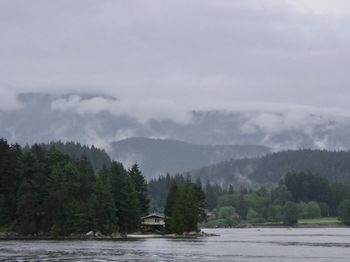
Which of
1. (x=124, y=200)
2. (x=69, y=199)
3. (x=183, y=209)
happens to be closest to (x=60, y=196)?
(x=69, y=199)

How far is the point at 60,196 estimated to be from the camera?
17075 centimetres

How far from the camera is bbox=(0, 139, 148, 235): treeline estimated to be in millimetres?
169875

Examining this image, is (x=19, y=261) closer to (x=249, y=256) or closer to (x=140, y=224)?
(x=249, y=256)

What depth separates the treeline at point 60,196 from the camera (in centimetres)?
16988

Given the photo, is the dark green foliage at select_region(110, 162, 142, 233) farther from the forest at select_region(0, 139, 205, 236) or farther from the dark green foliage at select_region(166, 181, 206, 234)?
the dark green foliage at select_region(166, 181, 206, 234)

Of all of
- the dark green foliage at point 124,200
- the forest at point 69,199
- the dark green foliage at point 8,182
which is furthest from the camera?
the dark green foliage at point 124,200

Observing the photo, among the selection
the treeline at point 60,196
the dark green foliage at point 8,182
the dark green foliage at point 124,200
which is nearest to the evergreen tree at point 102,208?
the treeline at point 60,196

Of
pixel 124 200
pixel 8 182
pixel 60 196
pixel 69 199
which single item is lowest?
pixel 69 199

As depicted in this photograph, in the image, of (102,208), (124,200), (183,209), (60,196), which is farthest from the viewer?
(183,209)

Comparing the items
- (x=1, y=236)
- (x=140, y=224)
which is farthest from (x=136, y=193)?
(x=1, y=236)

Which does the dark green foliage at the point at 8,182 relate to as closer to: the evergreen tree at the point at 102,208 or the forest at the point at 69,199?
the forest at the point at 69,199

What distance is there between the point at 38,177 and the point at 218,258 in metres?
85.5

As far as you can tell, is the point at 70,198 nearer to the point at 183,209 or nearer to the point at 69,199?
the point at 69,199

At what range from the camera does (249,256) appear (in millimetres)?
106875
